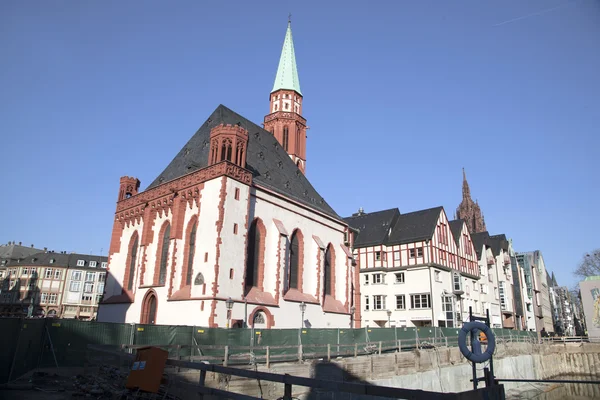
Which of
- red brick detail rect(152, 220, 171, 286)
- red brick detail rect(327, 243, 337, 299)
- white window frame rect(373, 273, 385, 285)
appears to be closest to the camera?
red brick detail rect(152, 220, 171, 286)

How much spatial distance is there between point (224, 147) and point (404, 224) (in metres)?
24.9

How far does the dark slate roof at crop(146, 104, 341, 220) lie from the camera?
1308 inches

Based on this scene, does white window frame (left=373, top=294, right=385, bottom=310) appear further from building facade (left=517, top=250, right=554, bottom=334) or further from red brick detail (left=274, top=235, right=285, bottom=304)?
building facade (left=517, top=250, right=554, bottom=334)

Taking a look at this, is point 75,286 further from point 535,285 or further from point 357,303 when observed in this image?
point 535,285

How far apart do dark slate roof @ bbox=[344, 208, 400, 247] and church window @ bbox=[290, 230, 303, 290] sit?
571 inches

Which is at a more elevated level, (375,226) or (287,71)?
(287,71)

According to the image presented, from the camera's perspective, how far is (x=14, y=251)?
89.8m

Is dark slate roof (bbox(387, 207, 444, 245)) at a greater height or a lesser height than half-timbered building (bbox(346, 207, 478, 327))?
greater

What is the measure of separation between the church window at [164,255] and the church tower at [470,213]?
88512mm

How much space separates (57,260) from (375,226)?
60.8 meters

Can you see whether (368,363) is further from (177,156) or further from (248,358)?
(177,156)

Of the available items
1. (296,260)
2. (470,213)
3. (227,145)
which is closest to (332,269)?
(296,260)

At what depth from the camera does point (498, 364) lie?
32812mm

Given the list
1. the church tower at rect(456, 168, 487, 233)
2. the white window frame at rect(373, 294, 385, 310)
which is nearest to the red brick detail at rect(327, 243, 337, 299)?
the white window frame at rect(373, 294, 385, 310)
